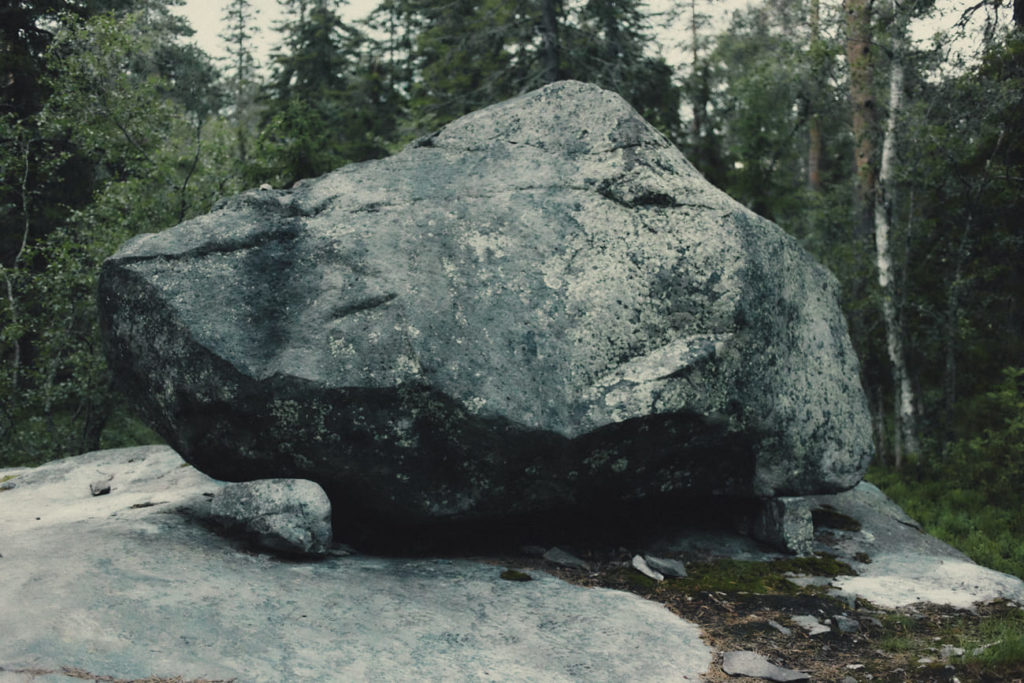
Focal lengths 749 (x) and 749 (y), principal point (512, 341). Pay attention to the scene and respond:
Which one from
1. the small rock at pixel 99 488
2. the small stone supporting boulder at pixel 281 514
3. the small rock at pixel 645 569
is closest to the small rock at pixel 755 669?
the small rock at pixel 645 569

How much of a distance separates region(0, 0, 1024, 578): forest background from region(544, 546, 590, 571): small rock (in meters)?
4.58

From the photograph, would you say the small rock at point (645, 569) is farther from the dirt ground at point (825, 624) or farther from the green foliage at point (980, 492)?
the green foliage at point (980, 492)

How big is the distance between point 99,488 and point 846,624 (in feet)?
22.2

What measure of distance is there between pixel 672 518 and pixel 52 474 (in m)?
6.49

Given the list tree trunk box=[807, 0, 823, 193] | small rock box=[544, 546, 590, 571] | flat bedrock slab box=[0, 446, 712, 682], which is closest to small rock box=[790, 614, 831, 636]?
flat bedrock slab box=[0, 446, 712, 682]

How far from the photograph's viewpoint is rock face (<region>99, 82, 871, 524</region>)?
5703 millimetres

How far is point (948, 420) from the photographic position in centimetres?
1172

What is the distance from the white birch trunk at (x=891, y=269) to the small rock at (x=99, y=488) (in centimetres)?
1111

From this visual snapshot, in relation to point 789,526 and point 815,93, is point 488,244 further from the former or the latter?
point 815,93

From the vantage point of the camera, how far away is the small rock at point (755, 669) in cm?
437

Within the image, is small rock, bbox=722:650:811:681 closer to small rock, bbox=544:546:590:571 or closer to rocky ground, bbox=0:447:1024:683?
rocky ground, bbox=0:447:1024:683

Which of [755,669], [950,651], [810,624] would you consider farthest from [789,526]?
[755,669]

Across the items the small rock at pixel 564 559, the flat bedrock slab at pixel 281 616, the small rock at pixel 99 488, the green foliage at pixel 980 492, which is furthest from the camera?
the green foliage at pixel 980 492

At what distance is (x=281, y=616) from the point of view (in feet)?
14.9
